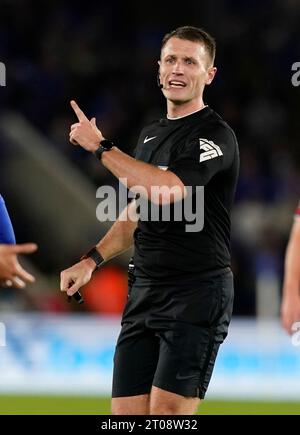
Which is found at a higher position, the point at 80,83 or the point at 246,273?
the point at 80,83

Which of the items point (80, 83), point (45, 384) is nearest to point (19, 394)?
point (45, 384)

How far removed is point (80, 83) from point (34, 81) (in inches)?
26.3

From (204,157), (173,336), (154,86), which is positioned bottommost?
(173,336)

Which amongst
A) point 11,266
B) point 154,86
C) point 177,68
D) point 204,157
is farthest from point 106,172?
point 11,266

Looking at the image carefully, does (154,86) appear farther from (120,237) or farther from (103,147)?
(103,147)

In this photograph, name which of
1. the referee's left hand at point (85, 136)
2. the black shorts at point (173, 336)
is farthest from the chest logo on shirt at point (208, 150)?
the black shorts at point (173, 336)

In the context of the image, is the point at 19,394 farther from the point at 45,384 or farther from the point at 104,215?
the point at 104,215

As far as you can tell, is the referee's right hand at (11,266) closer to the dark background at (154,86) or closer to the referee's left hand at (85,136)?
the referee's left hand at (85,136)

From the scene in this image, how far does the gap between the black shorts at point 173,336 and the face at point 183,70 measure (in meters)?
0.93

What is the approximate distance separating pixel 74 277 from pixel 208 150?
97cm

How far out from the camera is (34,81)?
14.0 metres

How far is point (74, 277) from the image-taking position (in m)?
5.41

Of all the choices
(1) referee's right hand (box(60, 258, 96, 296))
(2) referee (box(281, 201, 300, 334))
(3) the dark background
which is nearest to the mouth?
(2) referee (box(281, 201, 300, 334))

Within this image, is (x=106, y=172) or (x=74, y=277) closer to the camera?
(x=74, y=277)
